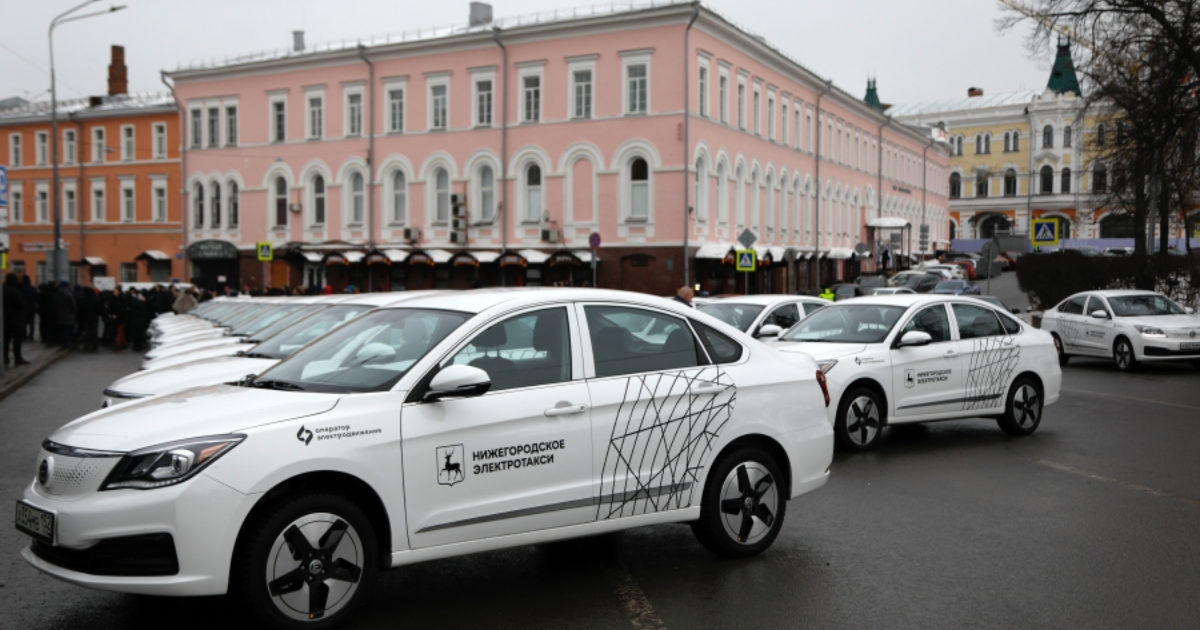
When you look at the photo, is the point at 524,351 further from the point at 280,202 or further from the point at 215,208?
the point at 215,208

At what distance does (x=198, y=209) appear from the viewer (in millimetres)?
53969

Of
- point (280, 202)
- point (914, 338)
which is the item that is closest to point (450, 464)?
point (914, 338)

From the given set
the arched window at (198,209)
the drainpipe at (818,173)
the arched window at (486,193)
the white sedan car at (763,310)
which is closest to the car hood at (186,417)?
the white sedan car at (763,310)

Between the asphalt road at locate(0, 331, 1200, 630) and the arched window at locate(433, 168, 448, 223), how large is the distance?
3626 centimetres

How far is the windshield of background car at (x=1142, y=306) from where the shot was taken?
20.6 metres

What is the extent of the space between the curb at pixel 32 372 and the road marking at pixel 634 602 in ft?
47.4

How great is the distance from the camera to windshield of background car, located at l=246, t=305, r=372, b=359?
34.2 ft

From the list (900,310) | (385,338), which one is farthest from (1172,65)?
(385,338)

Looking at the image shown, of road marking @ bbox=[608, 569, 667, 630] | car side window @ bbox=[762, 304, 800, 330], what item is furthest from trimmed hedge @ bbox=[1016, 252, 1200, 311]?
road marking @ bbox=[608, 569, 667, 630]

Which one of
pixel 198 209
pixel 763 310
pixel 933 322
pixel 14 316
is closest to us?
pixel 933 322

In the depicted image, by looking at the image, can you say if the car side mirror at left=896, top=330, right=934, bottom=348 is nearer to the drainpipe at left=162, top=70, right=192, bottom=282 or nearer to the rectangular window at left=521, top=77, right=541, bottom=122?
the rectangular window at left=521, top=77, right=541, bottom=122

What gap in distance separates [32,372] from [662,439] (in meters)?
19.1

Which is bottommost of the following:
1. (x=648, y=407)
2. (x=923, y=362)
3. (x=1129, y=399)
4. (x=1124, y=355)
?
(x=1129, y=399)

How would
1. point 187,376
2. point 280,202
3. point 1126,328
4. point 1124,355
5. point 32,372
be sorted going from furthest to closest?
point 280,202, point 32,372, point 1124,355, point 1126,328, point 187,376
